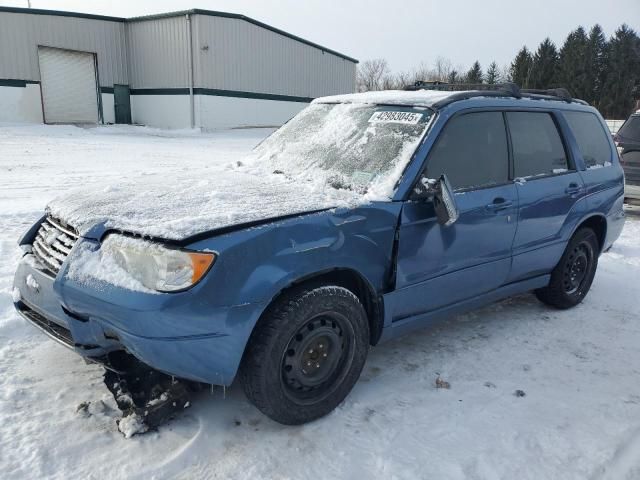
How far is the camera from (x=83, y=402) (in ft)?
9.92

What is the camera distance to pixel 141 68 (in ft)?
84.5

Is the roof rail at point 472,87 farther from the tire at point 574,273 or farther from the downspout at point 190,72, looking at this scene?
the downspout at point 190,72

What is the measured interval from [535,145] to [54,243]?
11.1 ft

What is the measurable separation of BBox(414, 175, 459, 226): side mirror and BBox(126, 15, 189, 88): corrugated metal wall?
906 inches

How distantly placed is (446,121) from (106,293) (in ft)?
7.38

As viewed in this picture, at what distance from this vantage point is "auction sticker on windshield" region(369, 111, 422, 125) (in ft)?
11.6

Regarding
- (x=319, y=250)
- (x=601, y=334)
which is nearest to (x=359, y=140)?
(x=319, y=250)

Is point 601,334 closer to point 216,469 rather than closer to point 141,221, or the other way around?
point 216,469

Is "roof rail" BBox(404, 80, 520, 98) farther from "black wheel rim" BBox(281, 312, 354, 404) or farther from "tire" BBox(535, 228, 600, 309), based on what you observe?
"black wheel rim" BBox(281, 312, 354, 404)

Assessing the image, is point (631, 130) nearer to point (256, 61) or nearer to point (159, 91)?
point (256, 61)

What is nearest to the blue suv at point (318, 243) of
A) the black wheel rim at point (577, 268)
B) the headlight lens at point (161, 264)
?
the headlight lens at point (161, 264)

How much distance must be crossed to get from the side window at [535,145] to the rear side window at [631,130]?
5.41 m

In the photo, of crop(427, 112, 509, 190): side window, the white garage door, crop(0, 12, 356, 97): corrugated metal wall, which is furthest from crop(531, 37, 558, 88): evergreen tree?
crop(427, 112, 509, 190): side window

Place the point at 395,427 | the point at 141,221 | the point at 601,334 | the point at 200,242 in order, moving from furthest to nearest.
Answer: the point at 601,334 < the point at 395,427 < the point at 141,221 < the point at 200,242
